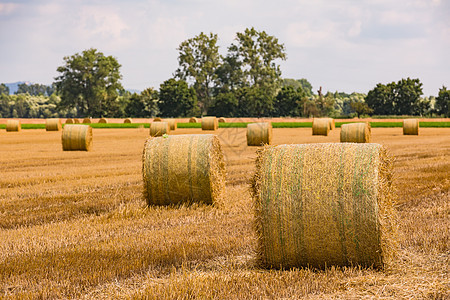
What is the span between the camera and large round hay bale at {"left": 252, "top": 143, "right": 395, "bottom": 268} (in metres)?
5.59

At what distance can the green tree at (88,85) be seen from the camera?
103938 millimetres

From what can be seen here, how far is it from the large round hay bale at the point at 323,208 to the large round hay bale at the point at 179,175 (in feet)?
13.2

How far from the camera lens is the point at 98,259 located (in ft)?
21.0

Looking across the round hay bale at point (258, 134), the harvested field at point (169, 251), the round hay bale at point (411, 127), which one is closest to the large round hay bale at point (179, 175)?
the harvested field at point (169, 251)

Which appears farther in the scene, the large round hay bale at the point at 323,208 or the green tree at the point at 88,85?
the green tree at the point at 88,85

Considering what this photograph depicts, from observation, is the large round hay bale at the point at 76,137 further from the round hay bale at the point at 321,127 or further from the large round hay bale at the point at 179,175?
the round hay bale at the point at 321,127

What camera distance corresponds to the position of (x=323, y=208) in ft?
18.5

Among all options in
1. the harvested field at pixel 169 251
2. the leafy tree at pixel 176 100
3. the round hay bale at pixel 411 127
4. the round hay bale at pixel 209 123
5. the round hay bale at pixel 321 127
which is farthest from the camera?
the leafy tree at pixel 176 100

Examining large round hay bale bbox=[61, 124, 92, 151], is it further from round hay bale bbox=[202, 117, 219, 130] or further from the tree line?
the tree line

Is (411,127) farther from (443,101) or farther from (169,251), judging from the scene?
(443,101)

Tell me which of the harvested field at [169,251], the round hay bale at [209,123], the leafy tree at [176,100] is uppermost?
the leafy tree at [176,100]

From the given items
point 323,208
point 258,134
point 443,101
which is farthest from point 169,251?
point 443,101

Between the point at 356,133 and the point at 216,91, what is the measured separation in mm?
86865

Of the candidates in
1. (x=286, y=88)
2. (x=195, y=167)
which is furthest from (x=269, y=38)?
(x=195, y=167)
